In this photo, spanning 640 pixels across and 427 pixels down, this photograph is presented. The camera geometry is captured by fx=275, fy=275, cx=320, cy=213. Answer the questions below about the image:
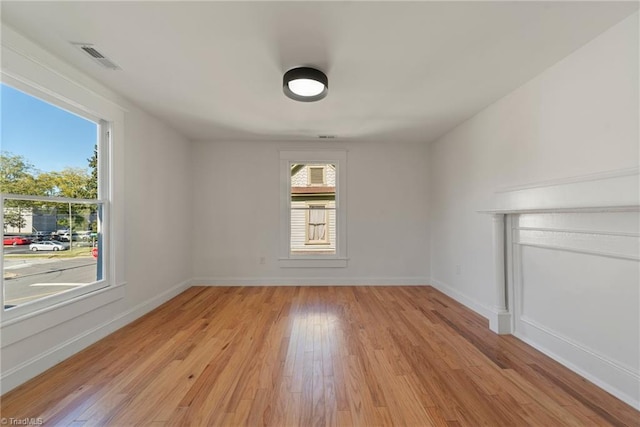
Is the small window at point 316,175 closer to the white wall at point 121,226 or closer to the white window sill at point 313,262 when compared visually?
the white window sill at point 313,262

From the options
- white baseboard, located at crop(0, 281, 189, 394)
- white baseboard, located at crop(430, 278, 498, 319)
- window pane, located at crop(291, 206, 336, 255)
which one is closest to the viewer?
white baseboard, located at crop(0, 281, 189, 394)

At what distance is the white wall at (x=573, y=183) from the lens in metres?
1.76

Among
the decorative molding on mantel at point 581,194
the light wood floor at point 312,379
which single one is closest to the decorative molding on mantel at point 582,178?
the decorative molding on mantel at point 581,194

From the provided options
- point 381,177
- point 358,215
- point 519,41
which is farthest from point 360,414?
point 381,177

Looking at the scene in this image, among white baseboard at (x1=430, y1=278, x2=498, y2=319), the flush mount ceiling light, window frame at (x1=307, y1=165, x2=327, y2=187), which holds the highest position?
the flush mount ceiling light

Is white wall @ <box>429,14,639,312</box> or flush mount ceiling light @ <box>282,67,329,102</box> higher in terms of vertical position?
flush mount ceiling light @ <box>282,67,329,102</box>

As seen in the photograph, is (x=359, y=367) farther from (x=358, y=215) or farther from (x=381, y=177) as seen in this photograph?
(x=381, y=177)

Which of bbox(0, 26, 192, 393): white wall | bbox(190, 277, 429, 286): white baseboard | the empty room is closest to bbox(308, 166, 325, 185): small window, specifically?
the empty room

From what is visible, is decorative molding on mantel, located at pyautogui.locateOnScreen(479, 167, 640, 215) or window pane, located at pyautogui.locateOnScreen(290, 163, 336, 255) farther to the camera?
window pane, located at pyautogui.locateOnScreen(290, 163, 336, 255)

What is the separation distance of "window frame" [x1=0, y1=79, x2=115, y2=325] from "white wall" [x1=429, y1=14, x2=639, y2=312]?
13.3ft

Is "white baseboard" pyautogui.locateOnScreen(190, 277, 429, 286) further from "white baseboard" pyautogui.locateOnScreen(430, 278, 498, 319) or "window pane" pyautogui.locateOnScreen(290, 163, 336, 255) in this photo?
"window pane" pyautogui.locateOnScreen(290, 163, 336, 255)

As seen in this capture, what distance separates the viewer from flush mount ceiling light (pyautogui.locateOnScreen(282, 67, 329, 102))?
2.27 meters

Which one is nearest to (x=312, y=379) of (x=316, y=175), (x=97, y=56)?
(x=97, y=56)

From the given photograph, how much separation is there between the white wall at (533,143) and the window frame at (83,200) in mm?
4055
